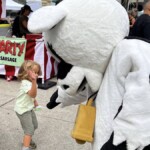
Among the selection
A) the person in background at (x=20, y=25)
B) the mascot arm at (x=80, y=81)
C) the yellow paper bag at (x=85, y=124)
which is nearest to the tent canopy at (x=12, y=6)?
the person in background at (x=20, y=25)

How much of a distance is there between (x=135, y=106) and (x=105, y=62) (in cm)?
32

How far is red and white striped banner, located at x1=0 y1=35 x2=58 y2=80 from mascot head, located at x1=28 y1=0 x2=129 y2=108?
4389mm

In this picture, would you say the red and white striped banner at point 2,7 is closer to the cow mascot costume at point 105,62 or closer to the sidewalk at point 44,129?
the sidewalk at point 44,129

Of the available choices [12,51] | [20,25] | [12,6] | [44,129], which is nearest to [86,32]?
[44,129]

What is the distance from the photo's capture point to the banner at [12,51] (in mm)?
6223

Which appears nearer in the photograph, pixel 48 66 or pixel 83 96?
pixel 83 96

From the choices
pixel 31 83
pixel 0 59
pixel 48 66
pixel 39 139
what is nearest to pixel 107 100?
pixel 31 83

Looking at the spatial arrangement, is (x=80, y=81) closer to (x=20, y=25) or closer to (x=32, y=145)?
(x=32, y=145)

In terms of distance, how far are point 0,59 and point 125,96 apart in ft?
17.1

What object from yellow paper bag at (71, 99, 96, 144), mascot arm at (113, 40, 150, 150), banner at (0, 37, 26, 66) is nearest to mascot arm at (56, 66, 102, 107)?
yellow paper bag at (71, 99, 96, 144)

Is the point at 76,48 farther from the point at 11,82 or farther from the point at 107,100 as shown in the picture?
the point at 11,82

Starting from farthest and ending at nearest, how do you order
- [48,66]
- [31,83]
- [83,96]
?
[48,66] → [31,83] → [83,96]

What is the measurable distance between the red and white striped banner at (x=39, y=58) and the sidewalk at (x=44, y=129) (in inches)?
38.8

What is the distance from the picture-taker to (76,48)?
1.66 m
